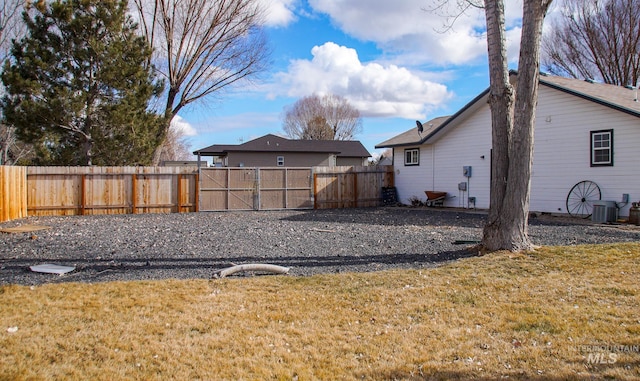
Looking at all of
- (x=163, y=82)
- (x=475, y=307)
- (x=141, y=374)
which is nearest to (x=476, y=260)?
(x=475, y=307)

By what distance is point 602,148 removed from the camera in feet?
41.4

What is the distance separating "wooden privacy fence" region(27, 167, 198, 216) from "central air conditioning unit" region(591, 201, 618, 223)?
13.5 metres

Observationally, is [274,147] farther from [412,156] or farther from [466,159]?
[466,159]

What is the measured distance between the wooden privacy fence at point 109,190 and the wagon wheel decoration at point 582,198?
13241mm

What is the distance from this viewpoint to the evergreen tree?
1415 centimetres

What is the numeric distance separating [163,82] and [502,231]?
1482 cm

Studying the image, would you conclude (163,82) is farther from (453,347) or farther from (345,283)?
(453,347)

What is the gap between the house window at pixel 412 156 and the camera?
63.9 ft

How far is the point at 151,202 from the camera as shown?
1608cm
